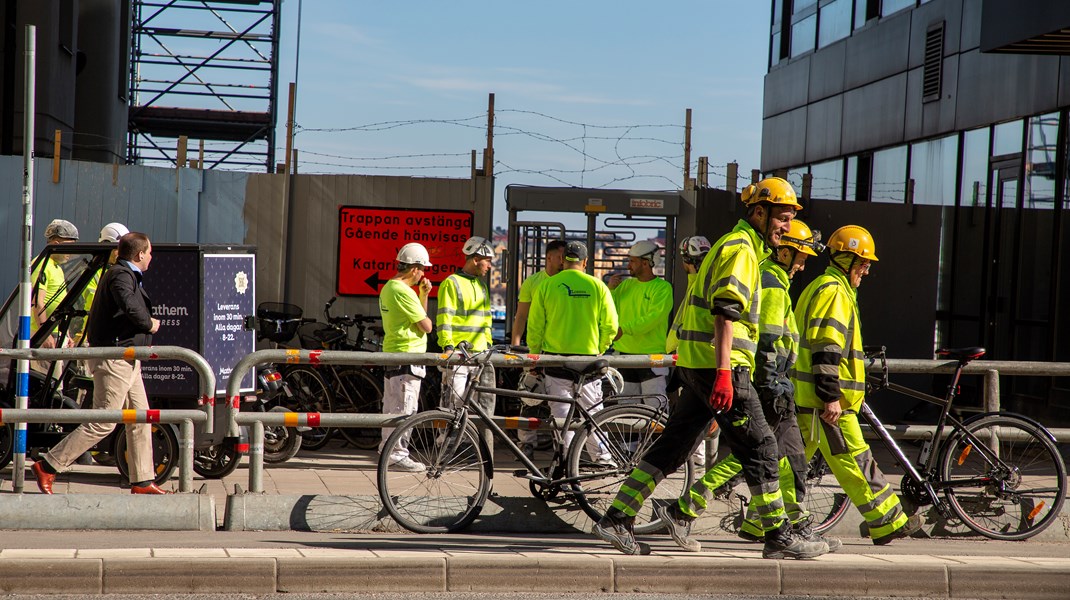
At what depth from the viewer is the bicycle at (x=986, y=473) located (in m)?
7.49

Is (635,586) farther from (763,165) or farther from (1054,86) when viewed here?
(763,165)

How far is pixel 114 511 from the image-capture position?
7.09 meters

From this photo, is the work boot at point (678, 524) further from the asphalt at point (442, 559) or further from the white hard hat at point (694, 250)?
the white hard hat at point (694, 250)

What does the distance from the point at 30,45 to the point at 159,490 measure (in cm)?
301

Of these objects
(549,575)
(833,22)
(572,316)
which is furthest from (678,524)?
(833,22)

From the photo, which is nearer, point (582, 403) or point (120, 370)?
point (582, 403)

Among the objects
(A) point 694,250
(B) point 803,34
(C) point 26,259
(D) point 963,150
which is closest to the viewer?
(C) point 26,259

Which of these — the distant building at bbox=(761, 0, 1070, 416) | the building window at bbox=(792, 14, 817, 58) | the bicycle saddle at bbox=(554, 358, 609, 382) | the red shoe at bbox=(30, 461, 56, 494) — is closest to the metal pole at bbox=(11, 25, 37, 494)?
the red shoe at bbox=(30, 461, 56, 494)

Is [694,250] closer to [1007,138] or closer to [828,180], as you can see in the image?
[1007,138]

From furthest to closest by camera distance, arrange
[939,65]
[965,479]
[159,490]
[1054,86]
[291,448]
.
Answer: [939,65] < [1054,86] < [291,448] < [159,490] < [965,479]

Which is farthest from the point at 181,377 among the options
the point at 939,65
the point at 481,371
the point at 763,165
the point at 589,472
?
the point at 763,165

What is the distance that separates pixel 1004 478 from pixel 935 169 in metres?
10.4

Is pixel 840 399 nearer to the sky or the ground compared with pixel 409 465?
nearer to the sky

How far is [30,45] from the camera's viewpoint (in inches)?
291
